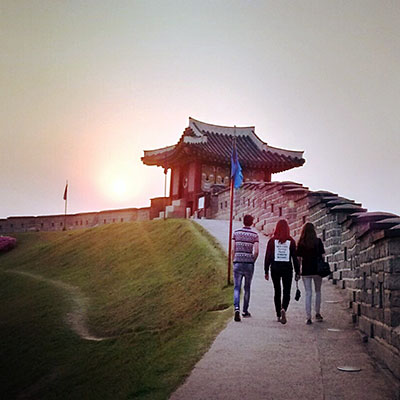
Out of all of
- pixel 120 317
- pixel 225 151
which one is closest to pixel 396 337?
pixel 120 317

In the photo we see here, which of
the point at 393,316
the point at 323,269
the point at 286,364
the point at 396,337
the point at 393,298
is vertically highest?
the point at 323,269

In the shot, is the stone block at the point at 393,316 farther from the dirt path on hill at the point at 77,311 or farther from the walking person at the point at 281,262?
the dirt path on hill at the point at 77,311

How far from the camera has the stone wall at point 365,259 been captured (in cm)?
604

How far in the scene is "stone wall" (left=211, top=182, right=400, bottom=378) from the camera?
19.8 feet

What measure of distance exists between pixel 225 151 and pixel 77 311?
20.4m

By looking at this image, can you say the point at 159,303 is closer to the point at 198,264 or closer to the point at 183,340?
the point at 198,264

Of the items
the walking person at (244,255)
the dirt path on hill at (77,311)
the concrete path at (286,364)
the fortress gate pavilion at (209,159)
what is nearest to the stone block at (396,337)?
the concrete path at (286,364)

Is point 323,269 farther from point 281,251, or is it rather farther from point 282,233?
point 282,233

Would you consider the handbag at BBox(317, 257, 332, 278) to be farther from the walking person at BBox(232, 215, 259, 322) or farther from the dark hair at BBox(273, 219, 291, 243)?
the walking person at BBox(232, 215, 259, 322)

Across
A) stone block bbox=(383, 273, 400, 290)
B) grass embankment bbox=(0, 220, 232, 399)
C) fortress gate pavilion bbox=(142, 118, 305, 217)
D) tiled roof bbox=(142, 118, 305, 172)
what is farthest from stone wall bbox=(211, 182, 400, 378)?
tiled roof bbox=(142, 118, 305, 172)

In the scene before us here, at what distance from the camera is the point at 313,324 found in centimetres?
864

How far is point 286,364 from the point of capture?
634 centimetres

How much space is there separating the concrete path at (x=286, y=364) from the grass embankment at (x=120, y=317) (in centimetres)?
41

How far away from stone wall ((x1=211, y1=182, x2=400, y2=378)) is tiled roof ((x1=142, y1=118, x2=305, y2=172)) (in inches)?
634
